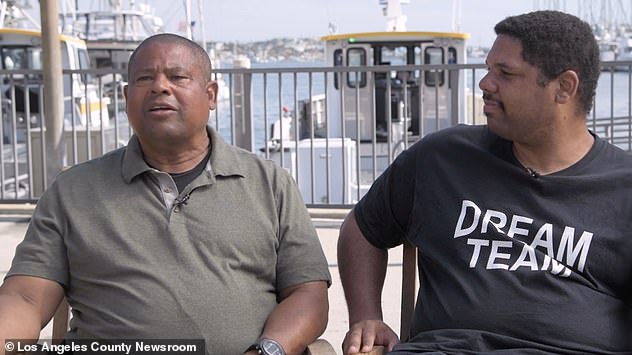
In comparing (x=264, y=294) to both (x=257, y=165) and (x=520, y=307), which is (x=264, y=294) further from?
(x=520, y=307)

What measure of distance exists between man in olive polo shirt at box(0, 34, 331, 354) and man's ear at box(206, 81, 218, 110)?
0.02 meters

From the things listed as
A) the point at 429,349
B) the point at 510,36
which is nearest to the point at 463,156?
the point at 510,36

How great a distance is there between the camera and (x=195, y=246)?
8.60 feet

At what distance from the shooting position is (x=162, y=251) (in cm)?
260

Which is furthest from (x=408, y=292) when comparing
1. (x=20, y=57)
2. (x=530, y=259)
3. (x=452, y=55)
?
(x=20, y=57)

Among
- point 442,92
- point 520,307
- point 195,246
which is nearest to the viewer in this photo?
point 520,307

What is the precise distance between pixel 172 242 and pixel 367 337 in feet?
2.08

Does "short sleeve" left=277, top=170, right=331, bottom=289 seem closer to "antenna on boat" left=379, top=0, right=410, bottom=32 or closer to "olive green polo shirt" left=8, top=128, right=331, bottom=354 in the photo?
"olive green polo shirt" left=8, top=128, right=331, bottom=354

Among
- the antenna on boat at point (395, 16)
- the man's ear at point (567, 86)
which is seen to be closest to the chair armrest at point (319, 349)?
the man's ear at point (567, 86)

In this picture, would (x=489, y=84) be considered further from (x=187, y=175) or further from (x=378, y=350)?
(x=187, y=175)

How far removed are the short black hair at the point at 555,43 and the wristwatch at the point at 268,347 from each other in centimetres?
106

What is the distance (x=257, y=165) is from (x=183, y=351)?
0.61 metres

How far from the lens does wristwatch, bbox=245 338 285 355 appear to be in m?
2.50

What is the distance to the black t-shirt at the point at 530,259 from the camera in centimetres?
244
